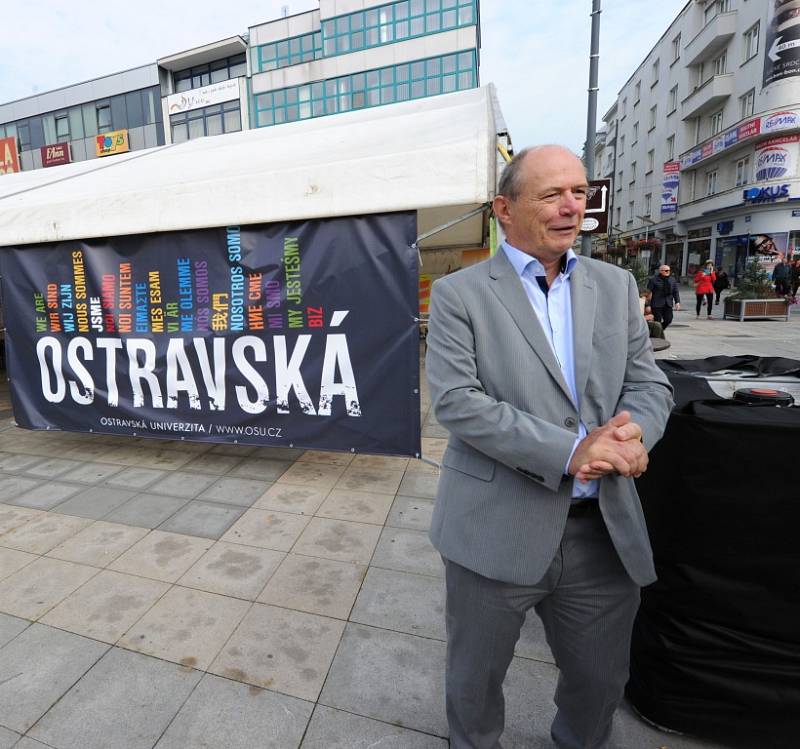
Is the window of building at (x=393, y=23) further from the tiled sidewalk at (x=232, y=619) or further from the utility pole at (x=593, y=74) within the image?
the tiled sidewalk at (x=232, y=619)

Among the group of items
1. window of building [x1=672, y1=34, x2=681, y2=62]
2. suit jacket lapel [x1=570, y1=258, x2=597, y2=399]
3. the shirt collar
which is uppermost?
window of building [x1=672, y1=34, x2=681, y2=62]

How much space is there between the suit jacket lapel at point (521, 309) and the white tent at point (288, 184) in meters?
1.93

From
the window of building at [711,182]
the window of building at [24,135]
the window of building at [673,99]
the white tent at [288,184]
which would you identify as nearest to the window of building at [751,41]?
the window of building at [711,182]

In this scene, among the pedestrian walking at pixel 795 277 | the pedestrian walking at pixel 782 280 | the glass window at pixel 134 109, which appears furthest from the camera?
the glass window at pixel 134 109

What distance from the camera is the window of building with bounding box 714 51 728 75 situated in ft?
88.1

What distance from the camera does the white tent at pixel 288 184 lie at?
3191 mm

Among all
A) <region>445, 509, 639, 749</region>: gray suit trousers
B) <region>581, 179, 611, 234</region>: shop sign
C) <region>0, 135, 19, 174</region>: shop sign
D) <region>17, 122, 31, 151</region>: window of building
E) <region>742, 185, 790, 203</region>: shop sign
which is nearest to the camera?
<region>445, 509, 639, 749</region>: gray suit trousers

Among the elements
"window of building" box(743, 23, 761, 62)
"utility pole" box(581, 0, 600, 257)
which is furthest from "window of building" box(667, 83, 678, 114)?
"utility pole" box(581, 0, 600, 257)

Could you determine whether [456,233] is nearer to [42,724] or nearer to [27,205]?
[27,205]

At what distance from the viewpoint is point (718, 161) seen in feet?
92.0

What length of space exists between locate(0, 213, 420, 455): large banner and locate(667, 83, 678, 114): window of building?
1487 inches

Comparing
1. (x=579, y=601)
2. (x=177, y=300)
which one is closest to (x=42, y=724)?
(x=579, y=601)

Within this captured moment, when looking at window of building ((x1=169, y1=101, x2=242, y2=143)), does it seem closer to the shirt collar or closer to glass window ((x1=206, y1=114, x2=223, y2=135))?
glass window ((x1=206, y1=114, x2=223, y2=135))

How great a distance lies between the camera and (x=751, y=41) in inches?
967
